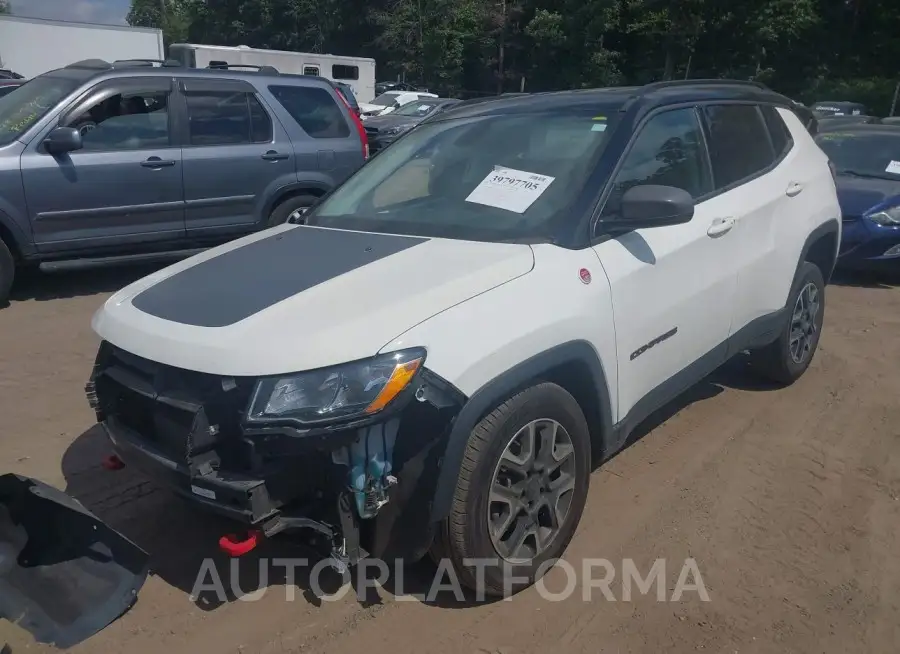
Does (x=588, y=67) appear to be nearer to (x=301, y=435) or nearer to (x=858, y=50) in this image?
(x=858, y=50)

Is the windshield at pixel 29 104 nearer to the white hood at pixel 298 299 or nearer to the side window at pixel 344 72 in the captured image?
the white hood at pixel 298 299

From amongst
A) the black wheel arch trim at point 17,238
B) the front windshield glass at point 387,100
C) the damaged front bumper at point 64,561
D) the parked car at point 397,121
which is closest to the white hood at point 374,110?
the front windshield glass at point 387,100

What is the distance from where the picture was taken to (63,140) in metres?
6.26

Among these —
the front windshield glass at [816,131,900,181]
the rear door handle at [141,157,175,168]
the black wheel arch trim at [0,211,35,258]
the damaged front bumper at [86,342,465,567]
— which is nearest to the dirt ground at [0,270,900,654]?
the damaged front bumper at [86,342,465,567]

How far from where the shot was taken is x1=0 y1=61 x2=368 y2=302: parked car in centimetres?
639

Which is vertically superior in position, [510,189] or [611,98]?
[611,98]

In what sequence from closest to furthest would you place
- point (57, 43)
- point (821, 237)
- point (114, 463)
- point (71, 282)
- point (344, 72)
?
point (114, 463)
point (821, 237)
point (71, 282)
point (57, 43)
point (344, 72)

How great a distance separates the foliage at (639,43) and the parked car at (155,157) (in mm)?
29139

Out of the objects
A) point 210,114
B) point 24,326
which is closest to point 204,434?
point 24,326

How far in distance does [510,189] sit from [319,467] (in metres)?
1.56

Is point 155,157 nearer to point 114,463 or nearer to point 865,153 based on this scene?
point 114,463

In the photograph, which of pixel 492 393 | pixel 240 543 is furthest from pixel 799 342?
pixel 240 543

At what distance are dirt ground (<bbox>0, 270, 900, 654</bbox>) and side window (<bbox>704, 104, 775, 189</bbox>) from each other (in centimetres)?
137

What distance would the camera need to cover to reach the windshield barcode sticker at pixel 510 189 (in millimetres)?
3408
